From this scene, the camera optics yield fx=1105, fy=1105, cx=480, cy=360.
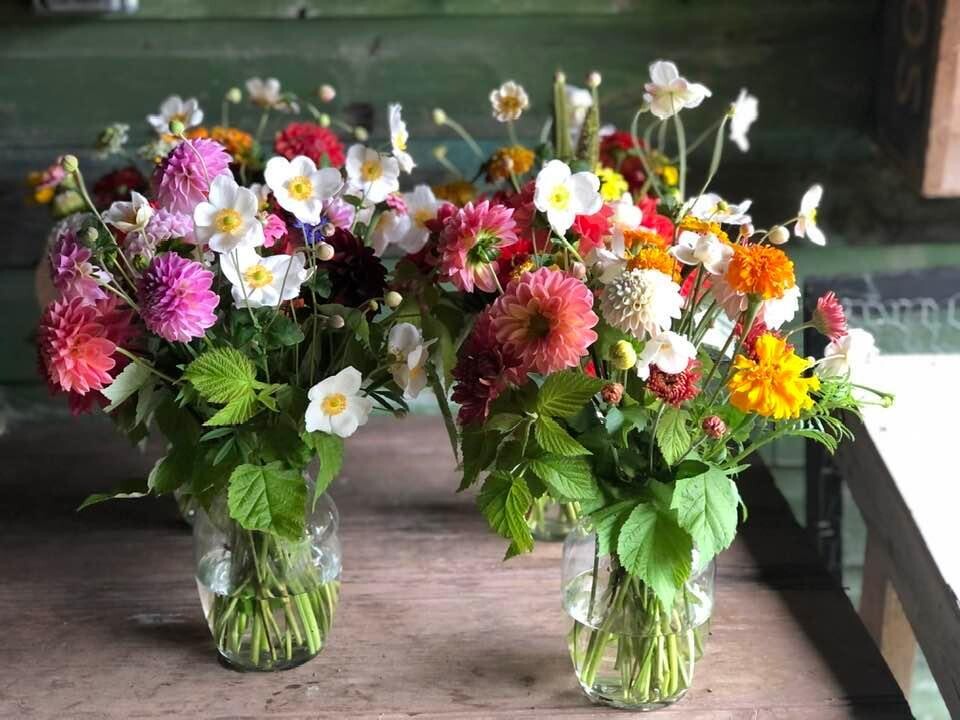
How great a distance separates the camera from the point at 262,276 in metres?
0.82

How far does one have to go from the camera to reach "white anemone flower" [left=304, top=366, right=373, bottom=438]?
0.83 m

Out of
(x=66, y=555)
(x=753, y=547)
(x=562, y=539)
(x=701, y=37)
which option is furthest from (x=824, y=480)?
(x=66, y=555)

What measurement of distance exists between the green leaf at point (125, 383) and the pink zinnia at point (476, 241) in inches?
9.8

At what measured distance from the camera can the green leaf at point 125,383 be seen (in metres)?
0.85

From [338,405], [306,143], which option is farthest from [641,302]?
[306,143]

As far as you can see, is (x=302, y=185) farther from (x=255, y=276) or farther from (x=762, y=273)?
(x=762, y=273)

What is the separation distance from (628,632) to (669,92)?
0.44 m

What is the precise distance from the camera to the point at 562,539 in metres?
1.19

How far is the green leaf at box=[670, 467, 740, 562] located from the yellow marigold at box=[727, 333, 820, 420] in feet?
0.28

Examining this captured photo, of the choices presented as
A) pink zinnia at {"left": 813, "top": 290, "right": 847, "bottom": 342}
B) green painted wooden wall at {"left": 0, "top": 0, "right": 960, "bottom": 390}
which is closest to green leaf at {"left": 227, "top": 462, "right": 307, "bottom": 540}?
pink zinnia at {"left": 813, "top": 290, "right": 847, "bottom": 342}

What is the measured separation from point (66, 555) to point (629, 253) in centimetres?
71

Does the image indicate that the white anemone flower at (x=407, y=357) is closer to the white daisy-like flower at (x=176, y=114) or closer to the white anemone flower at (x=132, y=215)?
the white anemone flower at (x=132, y=215)

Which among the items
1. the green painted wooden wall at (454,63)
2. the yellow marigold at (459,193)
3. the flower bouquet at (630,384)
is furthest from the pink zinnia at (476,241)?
the green painted wooden wall at (454,63)

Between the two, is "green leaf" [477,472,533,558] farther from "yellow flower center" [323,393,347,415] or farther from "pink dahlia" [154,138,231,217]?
"pink dahlia" [154,138,231,217]
